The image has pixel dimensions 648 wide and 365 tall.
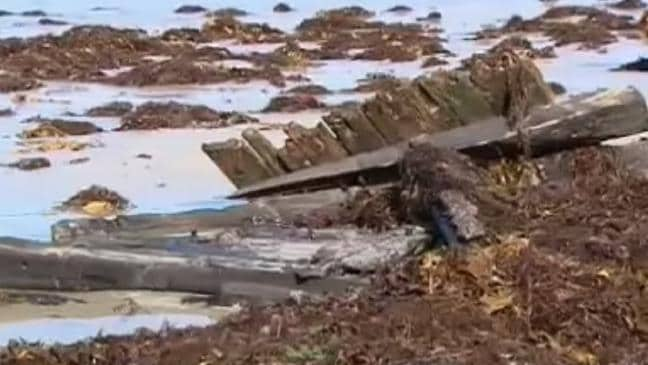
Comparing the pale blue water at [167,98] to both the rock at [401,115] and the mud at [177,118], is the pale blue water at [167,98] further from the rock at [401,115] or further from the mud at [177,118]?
the rock at [401,115]

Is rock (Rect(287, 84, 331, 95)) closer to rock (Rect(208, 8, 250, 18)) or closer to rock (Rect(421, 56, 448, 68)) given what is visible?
rock (Rect(421, 56, 448, 68))

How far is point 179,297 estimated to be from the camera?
7.16 metres

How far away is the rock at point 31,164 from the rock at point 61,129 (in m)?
1.47

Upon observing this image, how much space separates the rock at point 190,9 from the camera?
28219 millimetres

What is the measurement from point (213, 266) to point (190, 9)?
21.6 m

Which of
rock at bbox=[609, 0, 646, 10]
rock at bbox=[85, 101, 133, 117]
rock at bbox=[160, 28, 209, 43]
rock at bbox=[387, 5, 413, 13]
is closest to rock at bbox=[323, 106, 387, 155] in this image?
rock at bbox=[85, 101, 133, 117]

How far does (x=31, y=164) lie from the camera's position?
1120 cm

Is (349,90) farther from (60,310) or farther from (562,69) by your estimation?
(60,310)

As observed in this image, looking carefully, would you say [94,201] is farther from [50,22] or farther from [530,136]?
[50,22]

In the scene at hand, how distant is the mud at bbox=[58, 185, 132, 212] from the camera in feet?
30.9

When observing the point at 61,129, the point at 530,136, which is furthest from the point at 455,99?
the point at 61,129

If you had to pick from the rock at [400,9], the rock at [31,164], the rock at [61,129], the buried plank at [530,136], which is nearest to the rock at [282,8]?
the rock at [400,9]

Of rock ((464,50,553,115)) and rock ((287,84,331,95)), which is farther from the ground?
rock ((464,50,553,115))

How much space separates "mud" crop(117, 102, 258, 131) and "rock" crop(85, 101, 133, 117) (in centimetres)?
12
